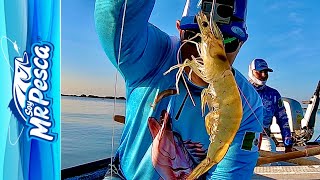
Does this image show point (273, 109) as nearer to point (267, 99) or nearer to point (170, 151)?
point (267, 99)

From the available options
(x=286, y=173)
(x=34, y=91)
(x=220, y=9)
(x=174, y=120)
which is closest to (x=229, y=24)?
(x=220, y=9)

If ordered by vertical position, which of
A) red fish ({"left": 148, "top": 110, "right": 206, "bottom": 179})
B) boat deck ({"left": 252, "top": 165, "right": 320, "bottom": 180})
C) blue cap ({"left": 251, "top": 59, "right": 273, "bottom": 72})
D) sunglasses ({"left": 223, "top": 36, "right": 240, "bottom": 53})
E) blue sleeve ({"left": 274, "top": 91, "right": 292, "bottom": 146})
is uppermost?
sunglasses ({"left": 223, "top": 36, "right": 240, "bottom": 53})

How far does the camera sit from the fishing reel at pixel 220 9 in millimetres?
1287

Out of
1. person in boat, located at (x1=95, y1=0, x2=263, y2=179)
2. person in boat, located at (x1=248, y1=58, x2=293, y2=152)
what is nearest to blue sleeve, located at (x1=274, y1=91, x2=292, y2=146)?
person in boat, located at (x1=248, y1=58, x2=293, y2=152)

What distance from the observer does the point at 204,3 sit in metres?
1.30

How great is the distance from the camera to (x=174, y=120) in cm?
135

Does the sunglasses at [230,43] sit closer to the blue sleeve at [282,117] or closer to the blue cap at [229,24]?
the blue cap at [229,24]

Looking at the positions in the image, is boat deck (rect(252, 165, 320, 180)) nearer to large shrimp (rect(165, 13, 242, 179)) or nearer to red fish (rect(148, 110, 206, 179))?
red fish (rect(148, 110, 206, 179))

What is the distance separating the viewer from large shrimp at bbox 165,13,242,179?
1.20m

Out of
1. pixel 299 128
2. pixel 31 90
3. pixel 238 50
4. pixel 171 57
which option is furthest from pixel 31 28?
pixel 299 128

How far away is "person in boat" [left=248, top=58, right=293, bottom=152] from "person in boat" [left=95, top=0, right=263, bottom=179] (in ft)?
10.4

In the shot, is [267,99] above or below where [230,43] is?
below

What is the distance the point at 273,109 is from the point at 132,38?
145 inches

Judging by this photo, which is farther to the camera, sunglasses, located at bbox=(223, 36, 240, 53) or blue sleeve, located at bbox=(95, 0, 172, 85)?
sunglasses, located at bbox=(223, 36, 240, 53)
